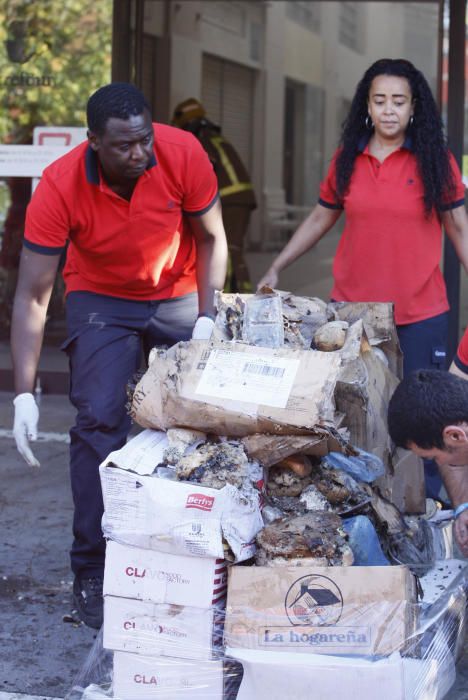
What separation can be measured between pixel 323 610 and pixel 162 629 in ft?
1.43

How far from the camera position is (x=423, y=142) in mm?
4008

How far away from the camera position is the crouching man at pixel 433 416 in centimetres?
283

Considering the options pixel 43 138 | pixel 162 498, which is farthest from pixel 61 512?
pixel 43 138

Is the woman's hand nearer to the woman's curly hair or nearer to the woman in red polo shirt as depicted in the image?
the woman in red polo shirt

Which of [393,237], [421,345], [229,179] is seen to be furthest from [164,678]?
[229,179]

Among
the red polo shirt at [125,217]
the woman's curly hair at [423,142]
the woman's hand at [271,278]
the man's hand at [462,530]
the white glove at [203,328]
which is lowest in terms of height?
the man's hand at [462,530]

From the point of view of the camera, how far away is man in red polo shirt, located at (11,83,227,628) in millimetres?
3447

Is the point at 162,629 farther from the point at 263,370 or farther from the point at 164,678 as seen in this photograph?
the point at 263,370

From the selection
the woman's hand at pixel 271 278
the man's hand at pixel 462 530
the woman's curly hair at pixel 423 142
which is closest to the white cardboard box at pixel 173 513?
the man's hand at pixel 462 530

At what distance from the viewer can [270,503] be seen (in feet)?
10.1

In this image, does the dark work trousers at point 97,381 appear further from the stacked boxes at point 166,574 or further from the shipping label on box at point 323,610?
the shipping label on box at point 323,610

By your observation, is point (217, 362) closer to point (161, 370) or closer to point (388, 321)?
point (161, 370)

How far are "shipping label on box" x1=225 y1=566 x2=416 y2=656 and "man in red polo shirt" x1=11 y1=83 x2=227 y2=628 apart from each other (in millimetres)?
954

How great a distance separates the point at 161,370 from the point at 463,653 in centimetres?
124
